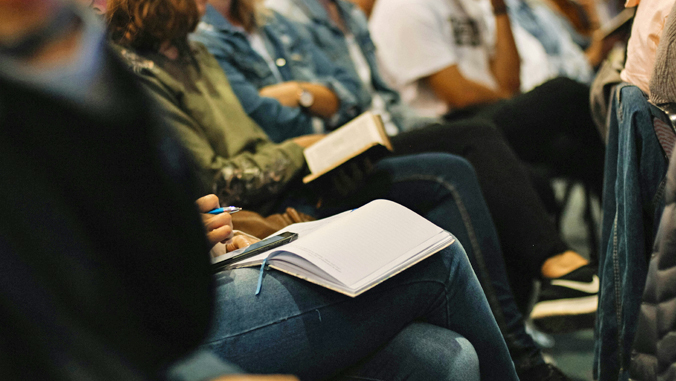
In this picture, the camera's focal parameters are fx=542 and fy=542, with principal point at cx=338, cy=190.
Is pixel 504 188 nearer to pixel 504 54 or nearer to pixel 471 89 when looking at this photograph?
pixel 471 89

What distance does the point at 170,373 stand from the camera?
389 mm

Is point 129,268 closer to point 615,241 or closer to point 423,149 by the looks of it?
point 615,241

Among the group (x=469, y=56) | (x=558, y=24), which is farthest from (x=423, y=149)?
(x=558, y=24)

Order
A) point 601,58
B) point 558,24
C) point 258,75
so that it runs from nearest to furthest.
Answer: point 258,75 < point 601,58 < point 558,24

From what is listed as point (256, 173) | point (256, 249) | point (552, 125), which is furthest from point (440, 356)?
point (552, 125)

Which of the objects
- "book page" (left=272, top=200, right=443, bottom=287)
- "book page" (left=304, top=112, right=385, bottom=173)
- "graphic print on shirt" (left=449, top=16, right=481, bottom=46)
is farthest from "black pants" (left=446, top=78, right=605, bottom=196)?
"book page" (left=272, top=200, right=443, bottom=287)

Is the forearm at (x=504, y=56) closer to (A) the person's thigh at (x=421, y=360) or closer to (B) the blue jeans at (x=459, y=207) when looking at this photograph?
(B) the blue jeans at (x=459, y=207)

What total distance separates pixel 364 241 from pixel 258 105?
71 cm

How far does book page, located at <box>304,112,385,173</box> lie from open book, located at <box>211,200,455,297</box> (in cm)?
34

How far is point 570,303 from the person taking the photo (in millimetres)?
1090

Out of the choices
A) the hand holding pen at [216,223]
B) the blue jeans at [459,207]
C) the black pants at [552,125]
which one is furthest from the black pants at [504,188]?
the hand holding pen at [216,223]

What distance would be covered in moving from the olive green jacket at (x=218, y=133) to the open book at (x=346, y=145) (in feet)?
0.14

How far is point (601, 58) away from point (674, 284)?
243cm

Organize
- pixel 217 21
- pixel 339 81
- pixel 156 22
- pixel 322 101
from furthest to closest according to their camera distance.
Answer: pixel 339 81, pixel 322 101, pixel 217 21, pixel 156 22
